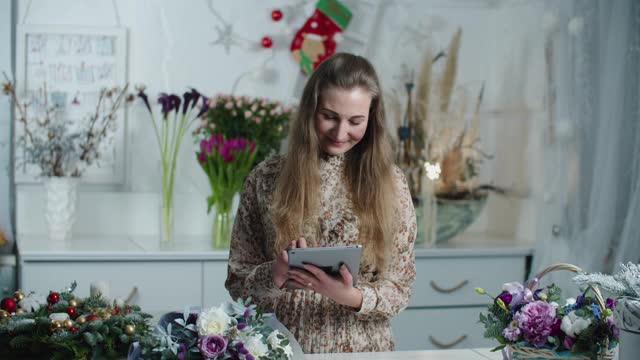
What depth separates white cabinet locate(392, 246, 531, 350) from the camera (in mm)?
3389

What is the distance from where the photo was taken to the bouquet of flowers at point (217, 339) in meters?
1.56

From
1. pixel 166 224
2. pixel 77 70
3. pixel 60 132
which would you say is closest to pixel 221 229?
pixel 166 224

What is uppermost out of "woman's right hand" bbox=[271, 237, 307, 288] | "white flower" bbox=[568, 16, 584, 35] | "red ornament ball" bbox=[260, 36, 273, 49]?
"white flower" bbox=[568, 16, 584, 35]

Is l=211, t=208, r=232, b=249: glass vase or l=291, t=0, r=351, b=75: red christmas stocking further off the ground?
l=291, t=0, r=351, b=75: red christmas stocking

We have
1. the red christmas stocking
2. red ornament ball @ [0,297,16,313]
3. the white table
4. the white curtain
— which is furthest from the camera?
the red christmas stocking

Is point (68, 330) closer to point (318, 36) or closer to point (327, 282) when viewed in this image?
point (327, 282)

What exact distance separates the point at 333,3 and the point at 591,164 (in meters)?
1.32

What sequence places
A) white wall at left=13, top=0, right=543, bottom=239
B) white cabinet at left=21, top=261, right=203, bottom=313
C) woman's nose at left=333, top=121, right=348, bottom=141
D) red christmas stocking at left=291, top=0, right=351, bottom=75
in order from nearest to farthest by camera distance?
1. woman's nose at left=333, top=121, right=348, bottom=141
2. white cabinet at left=21, top=261, right=203, bottom=313
3. white wall at left=13, top=0, right=543, bottom=239
4. red christmas stocking at left=291, top=0, right=351, bottom=75

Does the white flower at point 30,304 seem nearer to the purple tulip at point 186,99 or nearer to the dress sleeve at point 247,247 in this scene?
the dress sleeve at point 247,247

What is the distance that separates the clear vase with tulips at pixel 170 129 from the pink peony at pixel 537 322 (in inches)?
76.0

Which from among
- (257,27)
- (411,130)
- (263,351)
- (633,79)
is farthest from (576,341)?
(257,27)

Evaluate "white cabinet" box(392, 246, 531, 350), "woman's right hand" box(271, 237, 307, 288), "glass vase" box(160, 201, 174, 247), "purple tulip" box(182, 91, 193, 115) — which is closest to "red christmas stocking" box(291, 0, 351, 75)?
"purple tulip" box(182, 91, 193, 115)

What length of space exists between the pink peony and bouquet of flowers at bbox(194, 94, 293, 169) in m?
1.89

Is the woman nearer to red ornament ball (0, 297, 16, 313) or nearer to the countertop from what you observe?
red ornament ball (0, 297, 16, 313)
